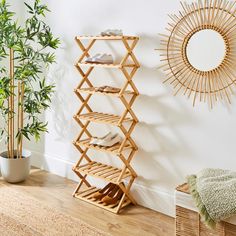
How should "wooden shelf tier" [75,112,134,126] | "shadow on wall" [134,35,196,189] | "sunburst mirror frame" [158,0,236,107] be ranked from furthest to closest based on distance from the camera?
1. "wooden shelf tier" [75,112,134,126]
2. "shadow on wall" [134,35,196,189]
3. "sunburst mirror frame" [158,0,236,107]

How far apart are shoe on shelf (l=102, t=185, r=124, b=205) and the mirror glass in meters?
1.23

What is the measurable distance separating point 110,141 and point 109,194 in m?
0.46

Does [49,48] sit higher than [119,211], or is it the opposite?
[49,48]

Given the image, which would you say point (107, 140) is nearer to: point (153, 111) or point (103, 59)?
point (153, 111)

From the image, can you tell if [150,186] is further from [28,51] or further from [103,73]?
[28,51]

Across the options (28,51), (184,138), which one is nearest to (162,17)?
(184,138)

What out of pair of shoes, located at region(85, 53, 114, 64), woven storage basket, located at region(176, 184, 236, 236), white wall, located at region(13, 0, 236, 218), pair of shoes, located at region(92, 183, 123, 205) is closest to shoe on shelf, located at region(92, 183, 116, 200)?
pair of shoes, located at region(92, 183, 123, 205)

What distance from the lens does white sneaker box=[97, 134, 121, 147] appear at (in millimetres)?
2883

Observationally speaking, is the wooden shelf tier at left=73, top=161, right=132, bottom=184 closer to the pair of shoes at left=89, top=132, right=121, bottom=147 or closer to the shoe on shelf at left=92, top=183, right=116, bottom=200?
the shoe on shelf at left=92, top=183, right=116, bottom=200

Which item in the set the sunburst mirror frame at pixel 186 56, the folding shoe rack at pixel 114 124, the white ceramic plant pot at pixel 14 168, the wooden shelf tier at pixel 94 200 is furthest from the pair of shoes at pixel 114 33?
the white ceramic plant pot at pixel 14 168

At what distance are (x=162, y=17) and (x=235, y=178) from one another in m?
1.32

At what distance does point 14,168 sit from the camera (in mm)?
3326

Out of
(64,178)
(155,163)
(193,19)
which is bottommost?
(64,178)

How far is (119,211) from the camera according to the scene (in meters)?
2.80
